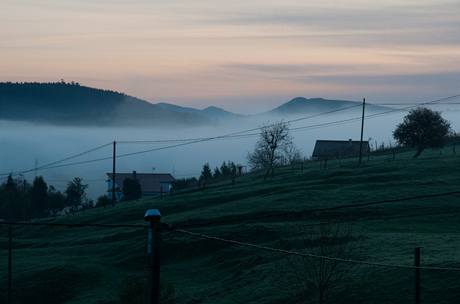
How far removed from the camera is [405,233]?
50.4 metres

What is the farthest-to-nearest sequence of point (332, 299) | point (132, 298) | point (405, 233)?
1. point (405, 233)
2. point (332, 299)
3. point (132, 298)

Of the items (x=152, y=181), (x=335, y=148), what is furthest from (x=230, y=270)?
(x=152, y=181)

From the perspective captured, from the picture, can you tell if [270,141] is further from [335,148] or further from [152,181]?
[152,181]

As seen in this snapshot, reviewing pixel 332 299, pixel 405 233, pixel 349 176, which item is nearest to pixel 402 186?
pixel 349 176

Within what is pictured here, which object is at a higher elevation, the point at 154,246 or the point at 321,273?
the point at 154,246

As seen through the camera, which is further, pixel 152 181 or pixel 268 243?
pixel 152 181

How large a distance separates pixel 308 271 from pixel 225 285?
10743mm

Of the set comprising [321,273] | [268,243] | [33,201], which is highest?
[321,273]

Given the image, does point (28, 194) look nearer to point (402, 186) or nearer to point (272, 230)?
point (402, 186)

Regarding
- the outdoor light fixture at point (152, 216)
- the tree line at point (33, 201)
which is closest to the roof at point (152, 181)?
the tree line at point (33, 201)

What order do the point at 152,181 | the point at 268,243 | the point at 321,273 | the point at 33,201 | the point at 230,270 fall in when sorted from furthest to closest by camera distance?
the point at 152,181
the point at 33,201
the point at 268,243
the point at 230,270
the point at 321,273

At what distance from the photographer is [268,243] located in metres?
53.0

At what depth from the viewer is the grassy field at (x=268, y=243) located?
37.9 meters

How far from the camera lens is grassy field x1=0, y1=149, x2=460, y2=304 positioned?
37.9 m
